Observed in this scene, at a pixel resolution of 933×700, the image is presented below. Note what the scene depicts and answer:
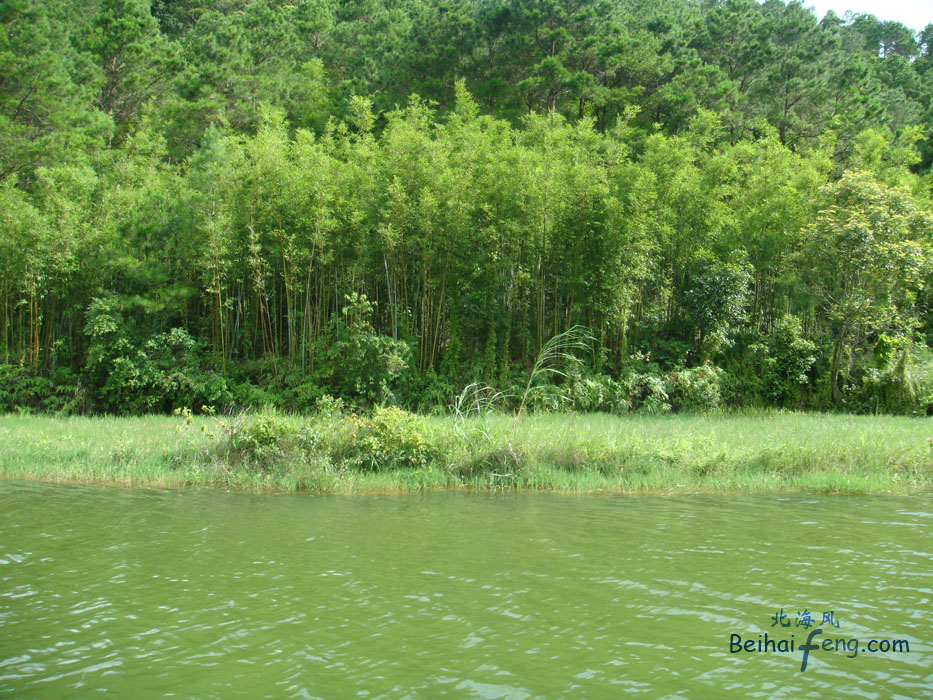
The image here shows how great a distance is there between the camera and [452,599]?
16.7 ft

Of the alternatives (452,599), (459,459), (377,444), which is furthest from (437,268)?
(452,599)

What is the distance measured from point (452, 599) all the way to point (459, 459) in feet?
14.2

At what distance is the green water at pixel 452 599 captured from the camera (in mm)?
3939

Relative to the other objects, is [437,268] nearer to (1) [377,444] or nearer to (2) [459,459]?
(1) [377,444]

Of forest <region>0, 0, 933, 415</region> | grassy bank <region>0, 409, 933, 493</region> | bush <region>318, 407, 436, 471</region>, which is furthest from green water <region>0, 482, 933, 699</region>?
forest <region>0, 0, 933, 415</region>

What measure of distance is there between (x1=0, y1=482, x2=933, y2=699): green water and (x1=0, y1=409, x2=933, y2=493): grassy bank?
3.63ft

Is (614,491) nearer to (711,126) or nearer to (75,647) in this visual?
(75,647)

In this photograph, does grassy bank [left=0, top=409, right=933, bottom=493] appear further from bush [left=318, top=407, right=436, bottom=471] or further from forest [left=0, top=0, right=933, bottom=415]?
forest [left=0, top=0, right=933, bottom=415]

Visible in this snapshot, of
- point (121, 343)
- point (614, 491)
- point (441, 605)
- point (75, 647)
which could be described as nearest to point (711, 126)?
point (614, 491)

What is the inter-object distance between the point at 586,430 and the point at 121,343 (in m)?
10.2

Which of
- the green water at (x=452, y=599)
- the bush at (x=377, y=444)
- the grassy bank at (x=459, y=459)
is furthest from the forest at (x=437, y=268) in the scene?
the green water at (x=452, y=599)

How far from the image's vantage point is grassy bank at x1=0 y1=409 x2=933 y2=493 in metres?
8.99

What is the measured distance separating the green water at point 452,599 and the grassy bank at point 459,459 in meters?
1.11

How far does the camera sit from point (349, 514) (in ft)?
25.2
